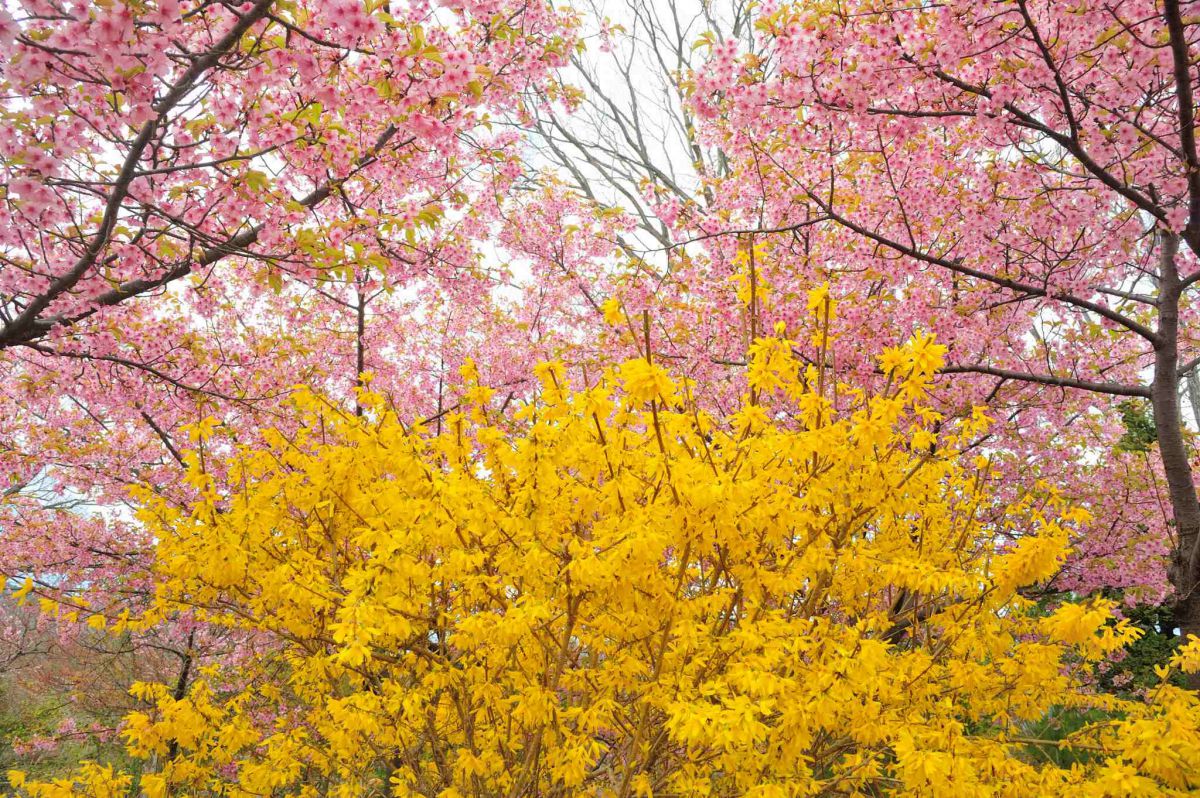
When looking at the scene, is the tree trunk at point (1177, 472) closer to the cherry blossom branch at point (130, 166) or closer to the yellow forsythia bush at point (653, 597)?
the yellow forsythia bush at point (653, 597)

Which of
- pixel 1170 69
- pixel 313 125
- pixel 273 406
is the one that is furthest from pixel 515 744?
pixel 1170 69

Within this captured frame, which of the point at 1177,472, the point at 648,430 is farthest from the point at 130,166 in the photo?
the point at 1177,472

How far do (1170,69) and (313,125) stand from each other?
5.30 meters

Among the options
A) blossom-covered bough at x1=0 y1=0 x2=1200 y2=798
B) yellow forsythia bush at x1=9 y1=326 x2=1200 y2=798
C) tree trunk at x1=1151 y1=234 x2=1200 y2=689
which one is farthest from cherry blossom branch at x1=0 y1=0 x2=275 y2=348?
tree trunk at x1=1151 y1=234 x2=1200 y2=689

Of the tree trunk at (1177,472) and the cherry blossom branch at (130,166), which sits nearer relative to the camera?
the cherry blossom branch at (130,166)

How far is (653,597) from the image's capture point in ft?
10.8

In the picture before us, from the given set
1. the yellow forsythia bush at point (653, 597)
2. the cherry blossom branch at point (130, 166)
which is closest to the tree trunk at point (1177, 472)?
the yellow forsythia bush at point (653, 597)

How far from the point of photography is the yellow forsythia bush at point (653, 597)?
2.97 meters

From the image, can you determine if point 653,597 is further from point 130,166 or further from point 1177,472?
point 1177,472

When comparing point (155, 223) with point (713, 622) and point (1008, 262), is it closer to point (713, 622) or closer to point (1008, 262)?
point (713, 622)

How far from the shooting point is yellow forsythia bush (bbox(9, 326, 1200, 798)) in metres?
2.97

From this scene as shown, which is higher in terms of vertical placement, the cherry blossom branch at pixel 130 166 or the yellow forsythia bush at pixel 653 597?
the cherry blossom branch at pixel 130 166

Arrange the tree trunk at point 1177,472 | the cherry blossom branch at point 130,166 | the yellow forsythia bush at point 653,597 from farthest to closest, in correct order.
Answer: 1. the tree trunk at point 1177,472
2. the yellow forsythia bush at point 653,597
3. the cherry blossom branch at point 130,166

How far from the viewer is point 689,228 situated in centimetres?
750
